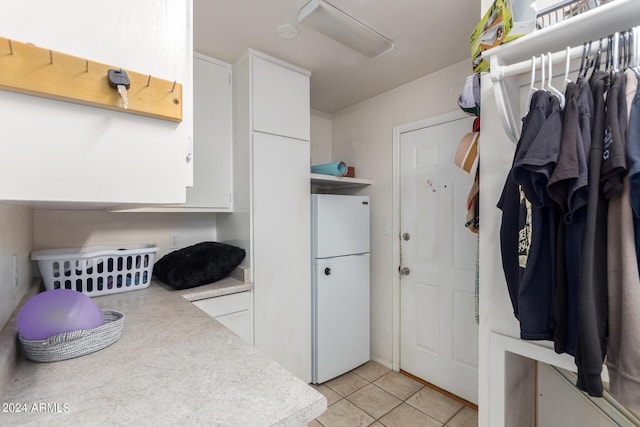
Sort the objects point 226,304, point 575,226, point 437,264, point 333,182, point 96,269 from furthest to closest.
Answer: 1. point 333,182
2. point 437,264
3. point 226,304
4. point 96,269
5. point 575,226

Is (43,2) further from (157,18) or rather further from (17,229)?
(17,229)

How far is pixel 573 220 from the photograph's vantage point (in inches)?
29.2

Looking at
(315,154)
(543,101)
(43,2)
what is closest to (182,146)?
(43,2)

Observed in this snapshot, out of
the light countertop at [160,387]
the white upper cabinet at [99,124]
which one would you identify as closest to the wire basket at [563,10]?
the white upper cabinet at [99,124]

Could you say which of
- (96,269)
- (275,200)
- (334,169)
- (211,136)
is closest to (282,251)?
(275,200)

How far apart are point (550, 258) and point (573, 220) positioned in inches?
4.9

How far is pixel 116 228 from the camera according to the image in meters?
1.95

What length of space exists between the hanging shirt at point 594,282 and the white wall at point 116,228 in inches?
89.5

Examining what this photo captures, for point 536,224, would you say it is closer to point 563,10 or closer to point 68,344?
point 563,10

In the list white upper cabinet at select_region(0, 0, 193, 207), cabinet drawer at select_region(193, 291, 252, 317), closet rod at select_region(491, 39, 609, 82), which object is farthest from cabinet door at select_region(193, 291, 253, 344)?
closet rod at select_region(491, 39, 609, 82)

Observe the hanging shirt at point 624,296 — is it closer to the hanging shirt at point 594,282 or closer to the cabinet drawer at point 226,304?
the hanging shirt at point 594,282

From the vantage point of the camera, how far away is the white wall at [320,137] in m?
3.02

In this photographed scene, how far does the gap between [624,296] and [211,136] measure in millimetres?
2183

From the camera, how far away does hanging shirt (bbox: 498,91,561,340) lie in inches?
29.5
